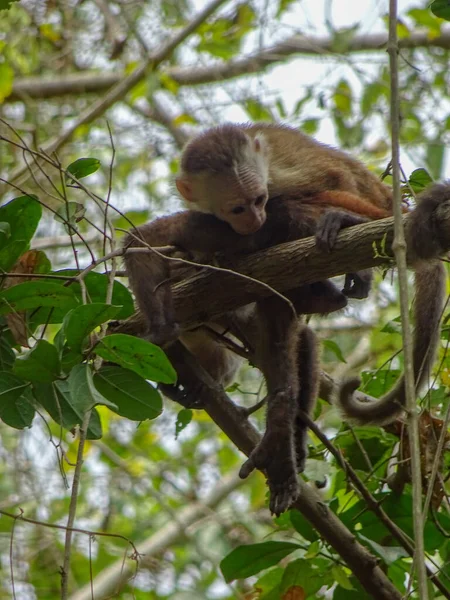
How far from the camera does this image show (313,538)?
338cm

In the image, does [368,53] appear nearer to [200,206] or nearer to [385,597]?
[200,206]

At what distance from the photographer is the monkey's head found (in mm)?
4117

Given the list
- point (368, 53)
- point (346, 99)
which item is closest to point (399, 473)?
point (346, 99)

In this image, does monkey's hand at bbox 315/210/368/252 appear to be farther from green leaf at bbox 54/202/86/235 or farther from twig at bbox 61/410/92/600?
twig at bbox 61/410/92/600

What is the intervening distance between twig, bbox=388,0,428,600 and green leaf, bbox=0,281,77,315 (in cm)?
107

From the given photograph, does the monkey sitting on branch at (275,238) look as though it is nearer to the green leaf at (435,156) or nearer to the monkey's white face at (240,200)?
the monkey's white face at (240,200)

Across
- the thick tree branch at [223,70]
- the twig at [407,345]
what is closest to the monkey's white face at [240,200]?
the twig at [407,345]

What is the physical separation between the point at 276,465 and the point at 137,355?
118 cm

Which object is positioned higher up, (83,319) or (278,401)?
(278,401)

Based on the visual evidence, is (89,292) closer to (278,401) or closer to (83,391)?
(83,391)

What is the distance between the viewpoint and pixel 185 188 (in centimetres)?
456

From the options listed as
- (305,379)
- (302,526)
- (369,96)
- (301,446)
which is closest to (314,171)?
(305,379)

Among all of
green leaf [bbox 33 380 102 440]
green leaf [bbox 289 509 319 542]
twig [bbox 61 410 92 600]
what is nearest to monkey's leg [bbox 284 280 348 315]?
green leaf [bbox 289 509 319 542]

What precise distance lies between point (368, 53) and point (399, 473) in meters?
5.98
